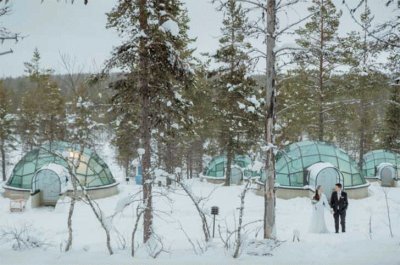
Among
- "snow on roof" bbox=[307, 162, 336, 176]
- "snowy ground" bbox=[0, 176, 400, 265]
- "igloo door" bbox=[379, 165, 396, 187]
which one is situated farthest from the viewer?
"igloo door" bbox=[379, 165, 396, 187]

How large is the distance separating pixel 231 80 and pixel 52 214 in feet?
43.4

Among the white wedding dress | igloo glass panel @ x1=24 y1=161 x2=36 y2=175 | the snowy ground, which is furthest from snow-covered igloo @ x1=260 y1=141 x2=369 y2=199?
igloo glass panel @ x1=24 y1=161 x2=36 y2=175

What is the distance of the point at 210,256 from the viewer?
16.6 feet

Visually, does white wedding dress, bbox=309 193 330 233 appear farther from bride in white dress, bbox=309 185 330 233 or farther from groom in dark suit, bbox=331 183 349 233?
groom in dark suit, bbox=331 183 349 233

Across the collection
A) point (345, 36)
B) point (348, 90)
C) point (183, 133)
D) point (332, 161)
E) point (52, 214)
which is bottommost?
point (52, 214)

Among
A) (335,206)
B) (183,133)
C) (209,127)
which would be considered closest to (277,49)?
(335,206)

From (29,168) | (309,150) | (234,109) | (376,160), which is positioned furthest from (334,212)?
(376,160)

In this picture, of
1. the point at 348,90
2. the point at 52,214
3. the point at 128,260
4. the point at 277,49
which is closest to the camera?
the point at 128,260

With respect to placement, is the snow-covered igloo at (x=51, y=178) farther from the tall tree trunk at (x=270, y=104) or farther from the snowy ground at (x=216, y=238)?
the tall tree trunk at (x=270, y=104)

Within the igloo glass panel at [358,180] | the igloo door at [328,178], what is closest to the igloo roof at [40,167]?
the igloo door at [328,178]

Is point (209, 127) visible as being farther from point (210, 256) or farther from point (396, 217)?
point (210, 256)

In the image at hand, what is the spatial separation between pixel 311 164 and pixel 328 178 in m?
1.25

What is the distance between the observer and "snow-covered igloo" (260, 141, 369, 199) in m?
17.4

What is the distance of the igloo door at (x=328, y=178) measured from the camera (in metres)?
17.3
